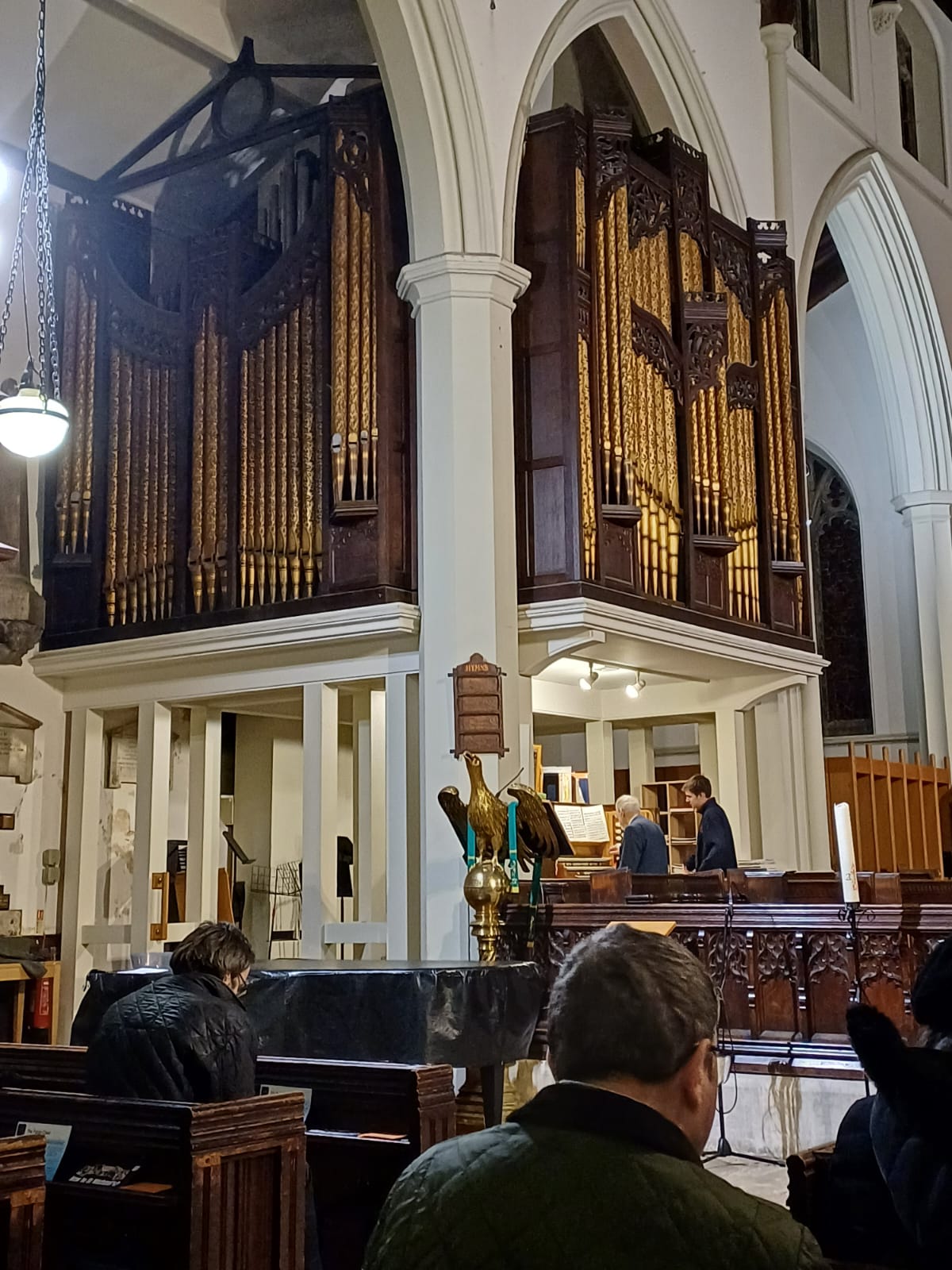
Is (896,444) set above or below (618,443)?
above

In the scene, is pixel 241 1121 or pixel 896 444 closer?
pixel 241 1121

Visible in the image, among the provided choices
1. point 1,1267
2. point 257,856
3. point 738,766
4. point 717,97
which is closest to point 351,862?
point 257,856

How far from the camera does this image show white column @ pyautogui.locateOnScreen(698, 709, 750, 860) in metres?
10.9

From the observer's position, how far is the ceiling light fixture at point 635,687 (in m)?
10.7

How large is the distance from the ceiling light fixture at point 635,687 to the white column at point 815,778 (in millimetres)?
1251

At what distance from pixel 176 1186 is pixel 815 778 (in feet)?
28.1

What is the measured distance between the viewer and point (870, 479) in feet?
55.5

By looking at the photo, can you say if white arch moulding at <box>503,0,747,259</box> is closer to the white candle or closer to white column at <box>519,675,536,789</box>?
white column at <box>519,675,536,789</box>

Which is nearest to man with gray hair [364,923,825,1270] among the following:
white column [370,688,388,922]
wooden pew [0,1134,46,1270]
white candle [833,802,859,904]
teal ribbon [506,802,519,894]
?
wooden pew [0,1134,46,1270]

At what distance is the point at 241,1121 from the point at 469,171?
6482 mm

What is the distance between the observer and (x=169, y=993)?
351 centimetres

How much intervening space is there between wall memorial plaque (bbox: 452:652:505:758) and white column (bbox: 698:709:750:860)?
3497 millimetres

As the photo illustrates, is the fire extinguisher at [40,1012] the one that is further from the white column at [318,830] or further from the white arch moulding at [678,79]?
the white arch moulding at [678,79]

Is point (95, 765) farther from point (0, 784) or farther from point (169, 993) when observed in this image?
point (169, 993)
